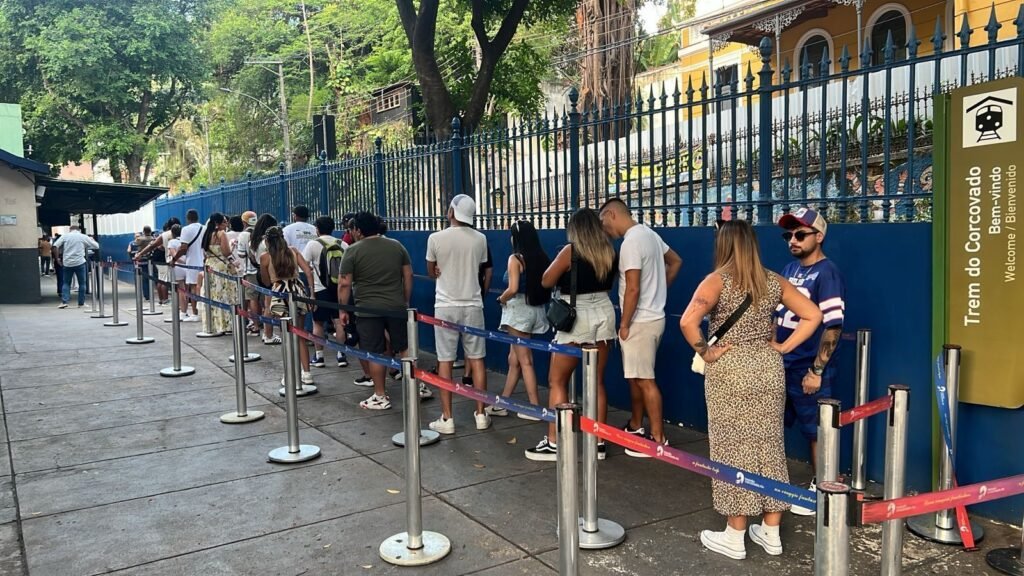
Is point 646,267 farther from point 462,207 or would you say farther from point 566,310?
point 462,207

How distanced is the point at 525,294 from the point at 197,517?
2.88 meters

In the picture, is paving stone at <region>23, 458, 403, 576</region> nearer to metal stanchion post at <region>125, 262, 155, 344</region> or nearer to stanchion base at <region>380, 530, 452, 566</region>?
stanchion base at <region>380, 530, 452, 566</region>

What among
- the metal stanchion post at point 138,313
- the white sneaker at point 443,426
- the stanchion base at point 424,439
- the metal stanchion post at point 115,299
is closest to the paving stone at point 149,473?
the stanchion base at point 424,439

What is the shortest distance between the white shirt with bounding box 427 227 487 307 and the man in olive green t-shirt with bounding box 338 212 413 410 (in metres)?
0.49

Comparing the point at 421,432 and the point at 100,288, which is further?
the point at 100,288

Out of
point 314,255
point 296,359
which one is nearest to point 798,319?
point 296,359

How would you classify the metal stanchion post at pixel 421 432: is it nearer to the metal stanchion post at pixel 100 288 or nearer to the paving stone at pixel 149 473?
the paving stone at pixel 149 473

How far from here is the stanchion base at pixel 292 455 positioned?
5.84 m

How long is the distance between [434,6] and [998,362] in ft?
27.4

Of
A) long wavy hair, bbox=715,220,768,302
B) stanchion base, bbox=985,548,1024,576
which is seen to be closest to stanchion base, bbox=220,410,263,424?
long wavy hair, bbox=715,220,768,302

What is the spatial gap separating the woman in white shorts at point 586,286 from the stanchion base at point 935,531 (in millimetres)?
2009

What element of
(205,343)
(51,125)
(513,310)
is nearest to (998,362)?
(513,310)

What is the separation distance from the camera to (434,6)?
34.8 ft

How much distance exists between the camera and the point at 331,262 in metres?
8.99
